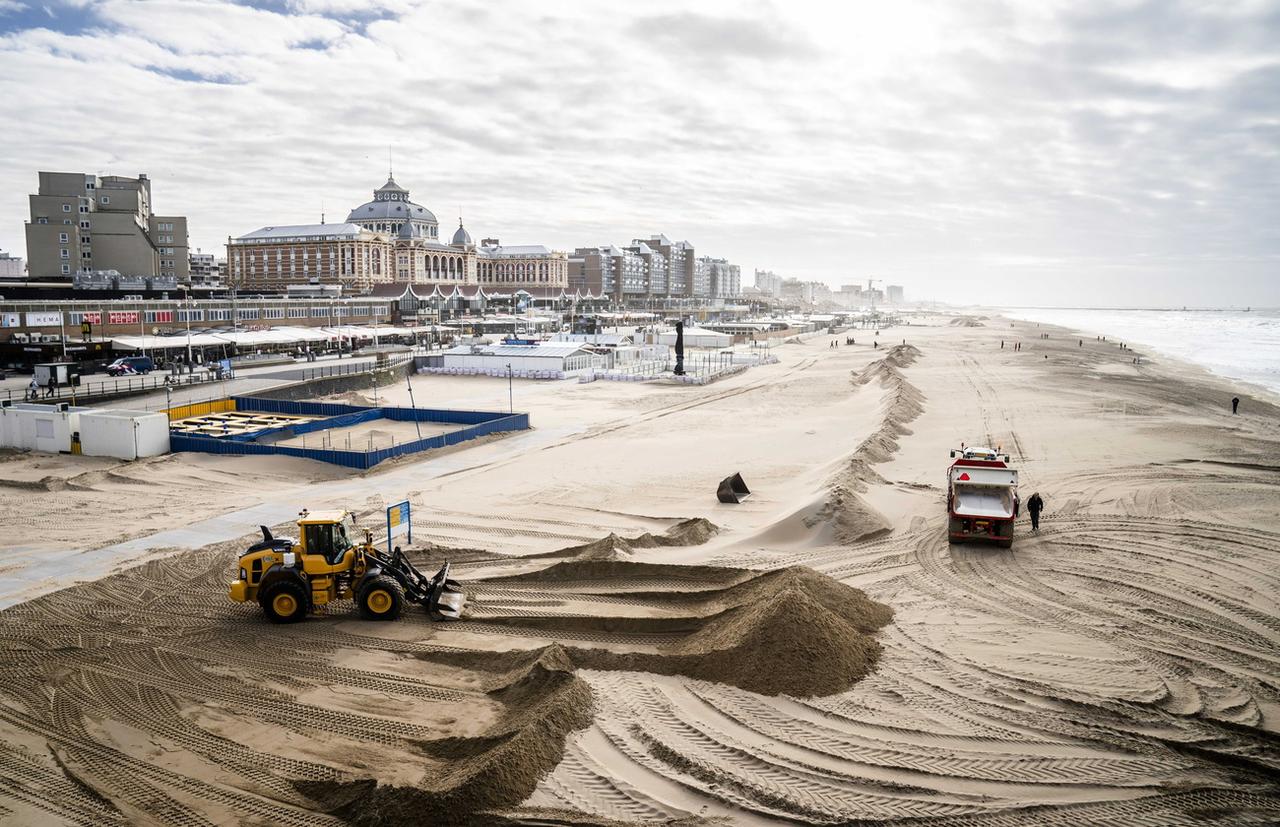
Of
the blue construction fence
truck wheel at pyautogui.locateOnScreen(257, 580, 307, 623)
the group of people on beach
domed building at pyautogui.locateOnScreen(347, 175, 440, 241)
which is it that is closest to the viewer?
truck wheel at pyautogui.locateOnScreen(257, 580, 307, 623)

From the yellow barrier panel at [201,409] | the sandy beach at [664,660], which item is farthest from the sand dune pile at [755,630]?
the yellow barrier panel at [201,409]

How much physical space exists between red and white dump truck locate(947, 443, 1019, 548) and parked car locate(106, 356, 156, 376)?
43.3 metres

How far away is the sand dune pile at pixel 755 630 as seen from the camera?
12055mm

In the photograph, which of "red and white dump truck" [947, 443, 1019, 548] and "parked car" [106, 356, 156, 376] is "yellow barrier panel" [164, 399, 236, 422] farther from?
"red and white dump truck" [947, 443, 1019, 548]

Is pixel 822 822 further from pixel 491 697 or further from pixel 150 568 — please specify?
pixel 150 568

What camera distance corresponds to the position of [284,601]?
14.2m

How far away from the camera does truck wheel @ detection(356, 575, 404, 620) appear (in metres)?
14.2

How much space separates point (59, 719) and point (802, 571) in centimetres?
1093

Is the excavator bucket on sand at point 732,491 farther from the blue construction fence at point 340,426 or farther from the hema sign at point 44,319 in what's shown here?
the hema sign at point 44,319

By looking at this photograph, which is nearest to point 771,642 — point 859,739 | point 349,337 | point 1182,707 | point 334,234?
point 859,739

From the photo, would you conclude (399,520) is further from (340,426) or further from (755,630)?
(340,426)

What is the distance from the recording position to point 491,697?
1167 cm

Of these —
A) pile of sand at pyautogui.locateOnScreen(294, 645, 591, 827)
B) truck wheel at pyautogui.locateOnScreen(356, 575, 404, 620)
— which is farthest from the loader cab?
pile of sand at pyautogui.locateOnScreen(294, 645, 591, 827)

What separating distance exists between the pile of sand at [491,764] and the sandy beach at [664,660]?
0.04m
